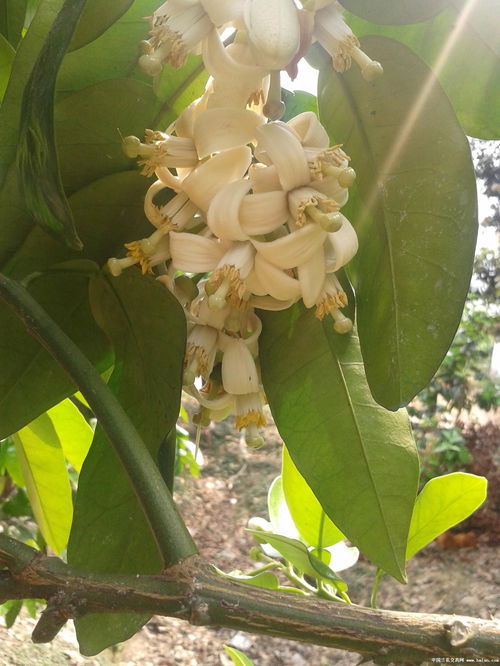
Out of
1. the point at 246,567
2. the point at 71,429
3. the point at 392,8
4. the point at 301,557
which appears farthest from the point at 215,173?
the point at 246,567

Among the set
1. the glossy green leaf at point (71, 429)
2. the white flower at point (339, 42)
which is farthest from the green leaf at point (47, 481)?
the white flower at point (339, 42)

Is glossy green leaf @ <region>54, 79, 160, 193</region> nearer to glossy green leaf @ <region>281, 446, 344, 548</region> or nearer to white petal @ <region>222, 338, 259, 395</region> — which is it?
white petal @ <region>222, 338, 259, 395</region>

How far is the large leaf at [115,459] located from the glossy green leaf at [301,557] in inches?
6.5

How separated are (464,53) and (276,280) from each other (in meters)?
A: 0.20

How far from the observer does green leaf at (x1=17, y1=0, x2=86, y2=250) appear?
305mm

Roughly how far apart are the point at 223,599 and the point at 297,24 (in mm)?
271

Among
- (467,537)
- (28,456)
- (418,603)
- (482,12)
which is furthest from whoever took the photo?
(467,537)

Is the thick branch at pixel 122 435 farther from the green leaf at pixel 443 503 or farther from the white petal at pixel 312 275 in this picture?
the green leaf at pixel 443 503

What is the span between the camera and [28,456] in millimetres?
748

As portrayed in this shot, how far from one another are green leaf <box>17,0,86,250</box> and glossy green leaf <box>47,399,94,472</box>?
1.51 ft

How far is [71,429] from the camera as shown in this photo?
0.79 m

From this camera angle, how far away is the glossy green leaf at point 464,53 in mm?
457

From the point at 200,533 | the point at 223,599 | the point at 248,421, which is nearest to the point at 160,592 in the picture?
the point at 223,599

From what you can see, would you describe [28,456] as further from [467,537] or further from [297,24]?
[467,537]
